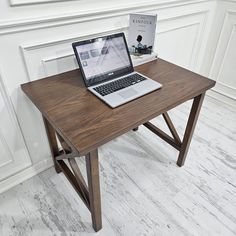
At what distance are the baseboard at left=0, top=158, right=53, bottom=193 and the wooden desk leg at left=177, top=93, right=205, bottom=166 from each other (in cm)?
94

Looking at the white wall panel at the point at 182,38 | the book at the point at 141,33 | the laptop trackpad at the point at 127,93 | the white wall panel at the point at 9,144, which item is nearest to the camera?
the laptop trackpad at the point at 127,93

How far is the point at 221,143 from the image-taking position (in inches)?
70.7

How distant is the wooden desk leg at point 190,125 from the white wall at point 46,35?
68 cm

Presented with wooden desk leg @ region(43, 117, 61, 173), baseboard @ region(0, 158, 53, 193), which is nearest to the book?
wooden desk leg @ region(43, 117, 61, 173)

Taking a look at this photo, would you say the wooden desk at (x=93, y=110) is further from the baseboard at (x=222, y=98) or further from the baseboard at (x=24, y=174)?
the baseboard at (x=222, y=98)

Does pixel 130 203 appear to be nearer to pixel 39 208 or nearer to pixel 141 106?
pixel 39 208

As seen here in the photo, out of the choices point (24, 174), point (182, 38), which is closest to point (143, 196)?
point (24, 174)

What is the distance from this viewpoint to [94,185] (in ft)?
3.21

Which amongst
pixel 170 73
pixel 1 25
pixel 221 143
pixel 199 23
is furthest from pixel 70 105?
pixel 199 23

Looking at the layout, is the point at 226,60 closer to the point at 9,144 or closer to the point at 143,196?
the point at 143,196

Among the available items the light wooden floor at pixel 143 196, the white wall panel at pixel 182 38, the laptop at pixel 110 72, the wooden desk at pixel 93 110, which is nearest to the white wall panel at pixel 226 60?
the white wall panel at pixel 182 38

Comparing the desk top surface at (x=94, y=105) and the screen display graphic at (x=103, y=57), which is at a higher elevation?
the screen display graphic at (x=103, y=57)

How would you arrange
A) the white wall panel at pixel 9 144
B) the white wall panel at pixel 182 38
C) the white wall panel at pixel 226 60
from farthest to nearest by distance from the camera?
the white wall panel at pixel 226 60 < the white wall panel at pixel 182 38 < the white wall panel at pixel 9 144

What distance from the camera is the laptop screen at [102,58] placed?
1085 mm
